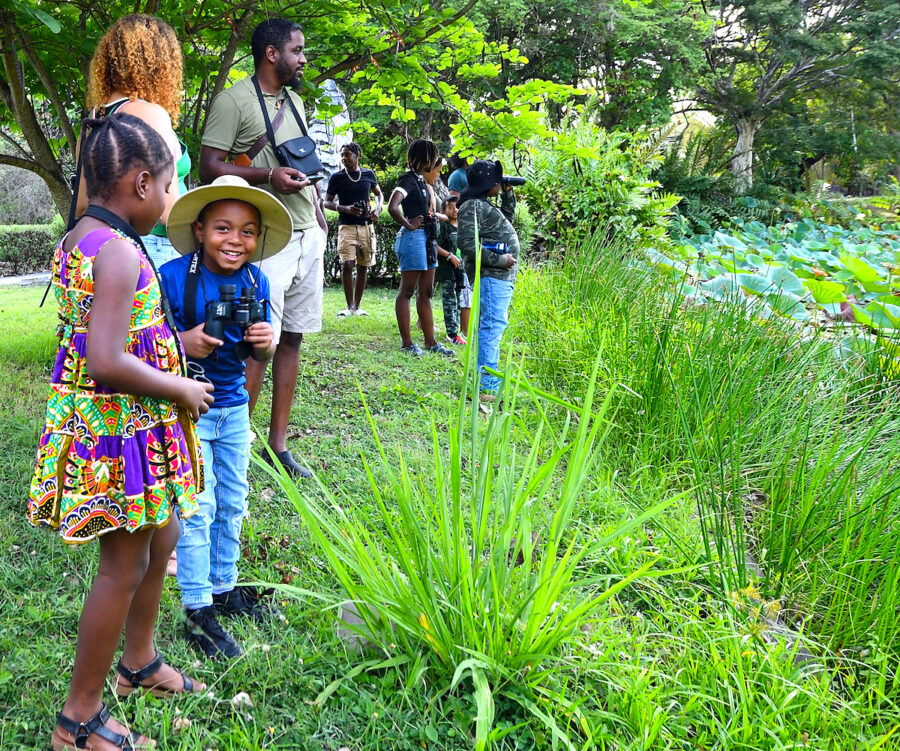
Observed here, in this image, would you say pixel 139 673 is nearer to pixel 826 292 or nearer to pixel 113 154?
pixel 113 154

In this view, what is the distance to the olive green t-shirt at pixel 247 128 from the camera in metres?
3.52

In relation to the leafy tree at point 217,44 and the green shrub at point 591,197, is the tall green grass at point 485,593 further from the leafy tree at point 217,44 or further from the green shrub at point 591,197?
the green shrub at point 591,197

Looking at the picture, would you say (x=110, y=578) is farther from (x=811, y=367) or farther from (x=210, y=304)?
(x=811, y=367)

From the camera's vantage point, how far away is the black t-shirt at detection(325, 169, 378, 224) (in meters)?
9.02

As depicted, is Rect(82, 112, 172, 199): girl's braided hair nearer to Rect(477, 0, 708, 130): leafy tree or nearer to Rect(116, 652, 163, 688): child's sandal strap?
Rect(116, 652, 163, 688): child's sandal strap

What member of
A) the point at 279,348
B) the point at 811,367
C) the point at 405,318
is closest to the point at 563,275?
the point at 405,318

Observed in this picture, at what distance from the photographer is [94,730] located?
184cm

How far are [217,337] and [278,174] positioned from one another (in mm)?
1468

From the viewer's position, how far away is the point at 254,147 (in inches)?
141

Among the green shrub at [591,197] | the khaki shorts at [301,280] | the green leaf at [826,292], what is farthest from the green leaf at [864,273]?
the khaki shorts at [301,280]

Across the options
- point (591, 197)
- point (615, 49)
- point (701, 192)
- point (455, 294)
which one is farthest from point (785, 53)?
point (455, 294)

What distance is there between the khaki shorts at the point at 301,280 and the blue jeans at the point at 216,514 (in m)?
1.25

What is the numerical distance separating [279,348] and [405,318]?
3.15 meters

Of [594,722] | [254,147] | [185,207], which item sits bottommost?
[594,722]
